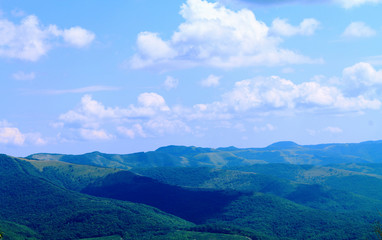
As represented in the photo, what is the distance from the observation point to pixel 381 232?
63.8 meters

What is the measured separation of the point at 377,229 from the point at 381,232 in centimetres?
189

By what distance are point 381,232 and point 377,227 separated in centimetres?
282

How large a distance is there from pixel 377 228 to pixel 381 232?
2.15m

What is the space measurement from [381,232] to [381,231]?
54.4 inches

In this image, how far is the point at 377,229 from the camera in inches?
2586

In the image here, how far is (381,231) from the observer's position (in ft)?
213

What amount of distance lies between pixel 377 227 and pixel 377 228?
2.24 feet

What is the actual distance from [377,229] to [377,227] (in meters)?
0.96

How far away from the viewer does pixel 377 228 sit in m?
A: 65.9

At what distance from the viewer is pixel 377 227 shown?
218ft
